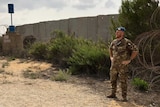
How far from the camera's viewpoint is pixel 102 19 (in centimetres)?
2116

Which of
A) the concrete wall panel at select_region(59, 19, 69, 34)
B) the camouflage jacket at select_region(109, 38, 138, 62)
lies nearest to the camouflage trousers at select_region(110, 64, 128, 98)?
the camouflage jacket at select_region(109, 38, 138, 62)

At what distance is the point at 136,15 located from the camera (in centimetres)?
1421

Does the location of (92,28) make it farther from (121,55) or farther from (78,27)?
(121,55)

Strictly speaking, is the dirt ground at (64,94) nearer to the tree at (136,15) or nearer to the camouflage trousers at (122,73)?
the camouflage trousers at (122,73)

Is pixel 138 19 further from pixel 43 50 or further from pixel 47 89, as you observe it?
pixel 43 50

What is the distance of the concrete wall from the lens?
20922mm

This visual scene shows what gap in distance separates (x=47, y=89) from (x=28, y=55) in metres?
13.1

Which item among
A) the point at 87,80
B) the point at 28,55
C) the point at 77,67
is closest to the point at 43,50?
the point at 28,55

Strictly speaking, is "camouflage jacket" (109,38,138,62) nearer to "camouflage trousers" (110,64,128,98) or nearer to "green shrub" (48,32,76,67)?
"camouflage trousers" (110,64,128,98)

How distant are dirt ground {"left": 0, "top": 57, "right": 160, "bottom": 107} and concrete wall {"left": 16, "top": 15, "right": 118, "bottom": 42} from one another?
257 inches

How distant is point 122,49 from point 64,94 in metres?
2.08

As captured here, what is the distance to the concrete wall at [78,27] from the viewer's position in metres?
20.9

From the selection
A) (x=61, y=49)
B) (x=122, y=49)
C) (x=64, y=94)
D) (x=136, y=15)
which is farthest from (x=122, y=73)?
(x=61, y=49)

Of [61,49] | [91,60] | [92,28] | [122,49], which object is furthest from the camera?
[92,28]
